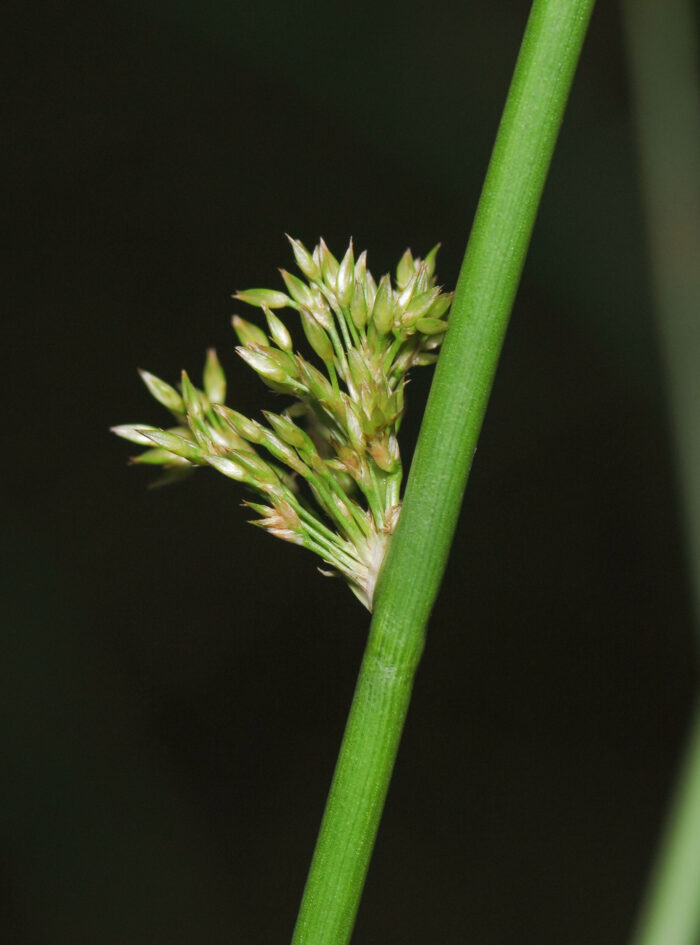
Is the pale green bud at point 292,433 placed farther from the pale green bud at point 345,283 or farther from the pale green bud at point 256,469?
the pale green bud at point 345,283

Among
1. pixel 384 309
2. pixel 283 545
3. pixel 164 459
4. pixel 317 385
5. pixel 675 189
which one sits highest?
pixel 675 189

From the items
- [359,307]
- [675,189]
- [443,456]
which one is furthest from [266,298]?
[675,189]

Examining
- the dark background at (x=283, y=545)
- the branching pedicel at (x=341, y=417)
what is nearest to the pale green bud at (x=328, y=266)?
the branching pedicel at (x=341, y=417)

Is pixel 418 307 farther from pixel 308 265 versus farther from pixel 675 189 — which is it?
pixel 675 189

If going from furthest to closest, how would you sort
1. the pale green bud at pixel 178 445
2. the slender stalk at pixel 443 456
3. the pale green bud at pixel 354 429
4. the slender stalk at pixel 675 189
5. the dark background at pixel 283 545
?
the dark background at pixel 283 545 < the slender stalk at pixel 675 189 < the pale green bud at pixel 178 445 < the pale green bud at pixel 354 429 < the slender stalk at pixel 443 456

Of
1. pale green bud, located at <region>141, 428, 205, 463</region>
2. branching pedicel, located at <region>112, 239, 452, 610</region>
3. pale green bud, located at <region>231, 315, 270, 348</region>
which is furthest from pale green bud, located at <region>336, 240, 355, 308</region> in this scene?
pale green bud, located at <region>141, 428, 205, 463</region>

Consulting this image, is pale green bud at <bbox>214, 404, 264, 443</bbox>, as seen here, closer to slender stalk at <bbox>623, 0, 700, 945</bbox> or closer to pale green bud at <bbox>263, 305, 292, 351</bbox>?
pale green bud at <bbox>263, 305, 292, 351</bbox>

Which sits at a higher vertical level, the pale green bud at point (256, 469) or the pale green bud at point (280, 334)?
the pale green bud at point (280, 334)
